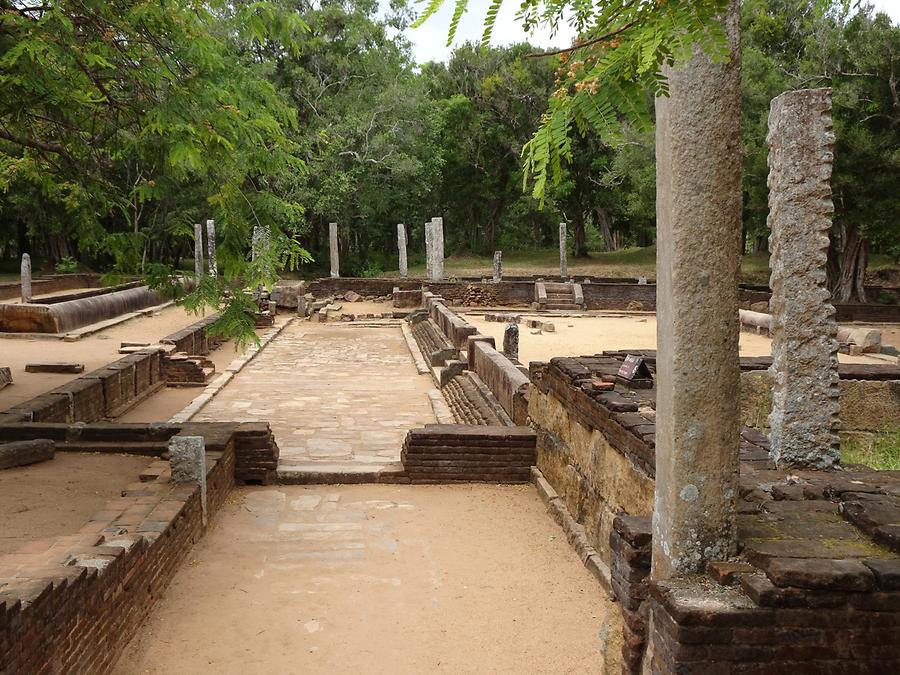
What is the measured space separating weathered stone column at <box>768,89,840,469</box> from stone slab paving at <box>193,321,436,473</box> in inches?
170

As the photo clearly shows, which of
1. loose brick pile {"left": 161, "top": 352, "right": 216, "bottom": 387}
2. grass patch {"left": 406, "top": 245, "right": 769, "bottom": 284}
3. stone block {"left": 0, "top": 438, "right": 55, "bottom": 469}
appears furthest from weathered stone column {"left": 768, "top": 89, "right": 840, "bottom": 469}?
grass patch {"left": 406, "top": 245, "right": 769, "bottom": 284}

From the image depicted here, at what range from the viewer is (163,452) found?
751 centimetres

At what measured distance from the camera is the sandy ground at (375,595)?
4.34 meters

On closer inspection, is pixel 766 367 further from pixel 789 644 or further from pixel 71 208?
pixel 71 208

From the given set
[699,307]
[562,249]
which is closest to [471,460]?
[699,307]

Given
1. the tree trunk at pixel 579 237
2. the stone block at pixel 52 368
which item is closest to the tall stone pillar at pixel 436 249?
the tree trunk at pixel 579 237

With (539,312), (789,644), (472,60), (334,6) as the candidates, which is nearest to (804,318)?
(789,644)

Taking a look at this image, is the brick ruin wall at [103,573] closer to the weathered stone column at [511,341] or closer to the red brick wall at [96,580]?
the red brick wall at [96,580]

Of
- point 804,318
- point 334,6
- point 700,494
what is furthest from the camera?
point 334,6

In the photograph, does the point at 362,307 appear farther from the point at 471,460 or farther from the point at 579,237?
the point at 471,460

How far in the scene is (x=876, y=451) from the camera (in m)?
6.51

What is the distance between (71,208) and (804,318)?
846 cm

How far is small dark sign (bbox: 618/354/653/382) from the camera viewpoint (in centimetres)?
609

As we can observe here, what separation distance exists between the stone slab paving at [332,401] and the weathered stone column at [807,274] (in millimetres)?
4308
